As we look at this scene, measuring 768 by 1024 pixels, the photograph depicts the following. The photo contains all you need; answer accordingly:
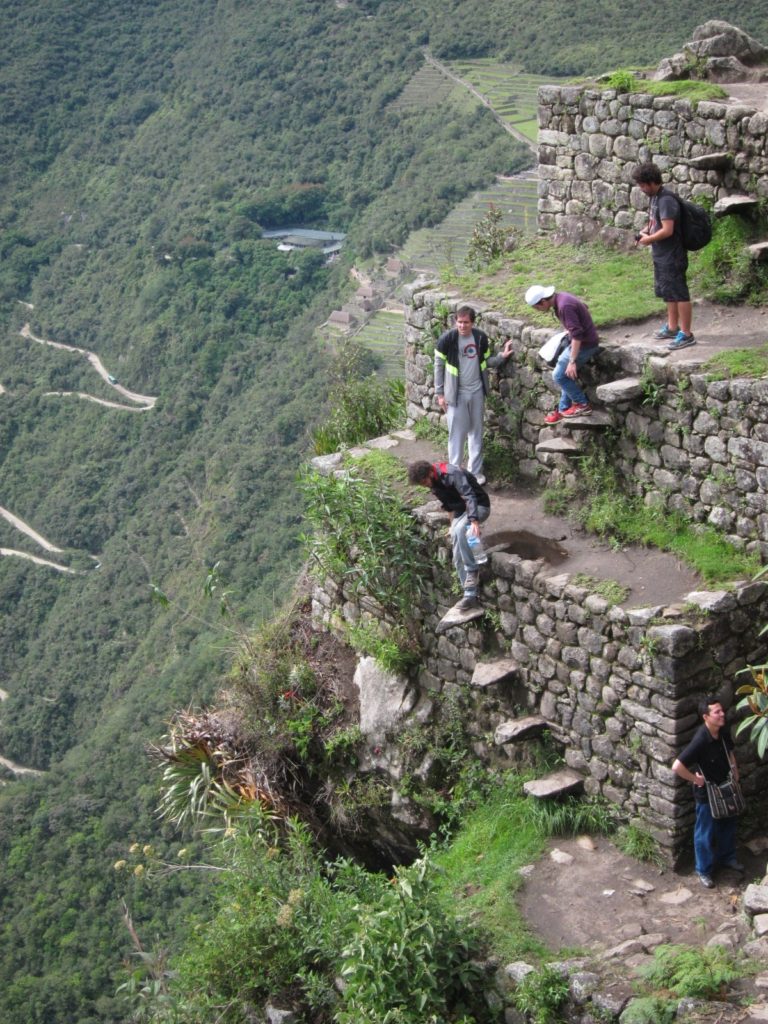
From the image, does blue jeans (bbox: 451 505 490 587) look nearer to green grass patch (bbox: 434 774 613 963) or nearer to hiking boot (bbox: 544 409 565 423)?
hiking boot (bbox: 544 409 565 423)

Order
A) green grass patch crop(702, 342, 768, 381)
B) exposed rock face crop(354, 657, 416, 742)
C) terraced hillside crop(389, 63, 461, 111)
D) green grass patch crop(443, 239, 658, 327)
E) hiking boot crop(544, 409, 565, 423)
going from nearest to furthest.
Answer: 1. green grass patch crop(702, 342, 768, 381)
2. hiking boot crop(544, 409, 565, 423)
3. green grass patch crop(443, 239, 658, 327)
4. exposed rock face crop(354, 657, 416, 742)
5. terraced hillside crop(389, 63, 461, 111)

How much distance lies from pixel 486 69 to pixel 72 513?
21837 millimetres

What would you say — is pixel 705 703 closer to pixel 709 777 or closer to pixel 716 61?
pixel 709 777

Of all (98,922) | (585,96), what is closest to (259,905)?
(585,96)

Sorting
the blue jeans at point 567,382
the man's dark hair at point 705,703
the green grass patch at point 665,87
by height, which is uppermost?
the green grass patch at point 665,87

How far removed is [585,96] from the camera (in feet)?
34.5

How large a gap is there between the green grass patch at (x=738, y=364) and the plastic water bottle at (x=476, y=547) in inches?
74.4

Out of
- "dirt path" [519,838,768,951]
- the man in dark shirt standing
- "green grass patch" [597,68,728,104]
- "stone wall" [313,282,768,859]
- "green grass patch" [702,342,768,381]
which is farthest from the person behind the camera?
"green grass patch" [597,68,728,104]

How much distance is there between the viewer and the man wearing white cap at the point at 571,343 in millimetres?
8609

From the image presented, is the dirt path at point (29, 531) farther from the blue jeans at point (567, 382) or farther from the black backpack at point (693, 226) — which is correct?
the black backpack at point (693, 226)

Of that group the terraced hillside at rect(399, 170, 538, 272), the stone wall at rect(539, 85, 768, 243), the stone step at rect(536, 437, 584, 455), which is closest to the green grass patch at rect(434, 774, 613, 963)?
the stone step at rect(536, 437, 584, 455)

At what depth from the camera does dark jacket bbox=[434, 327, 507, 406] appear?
30.5ft

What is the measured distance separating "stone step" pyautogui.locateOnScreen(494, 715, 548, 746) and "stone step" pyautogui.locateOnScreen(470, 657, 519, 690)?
0.30 metres

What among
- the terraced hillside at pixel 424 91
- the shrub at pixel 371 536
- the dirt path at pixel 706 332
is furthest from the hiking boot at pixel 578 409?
the terraced hillside at pixel 424 91
